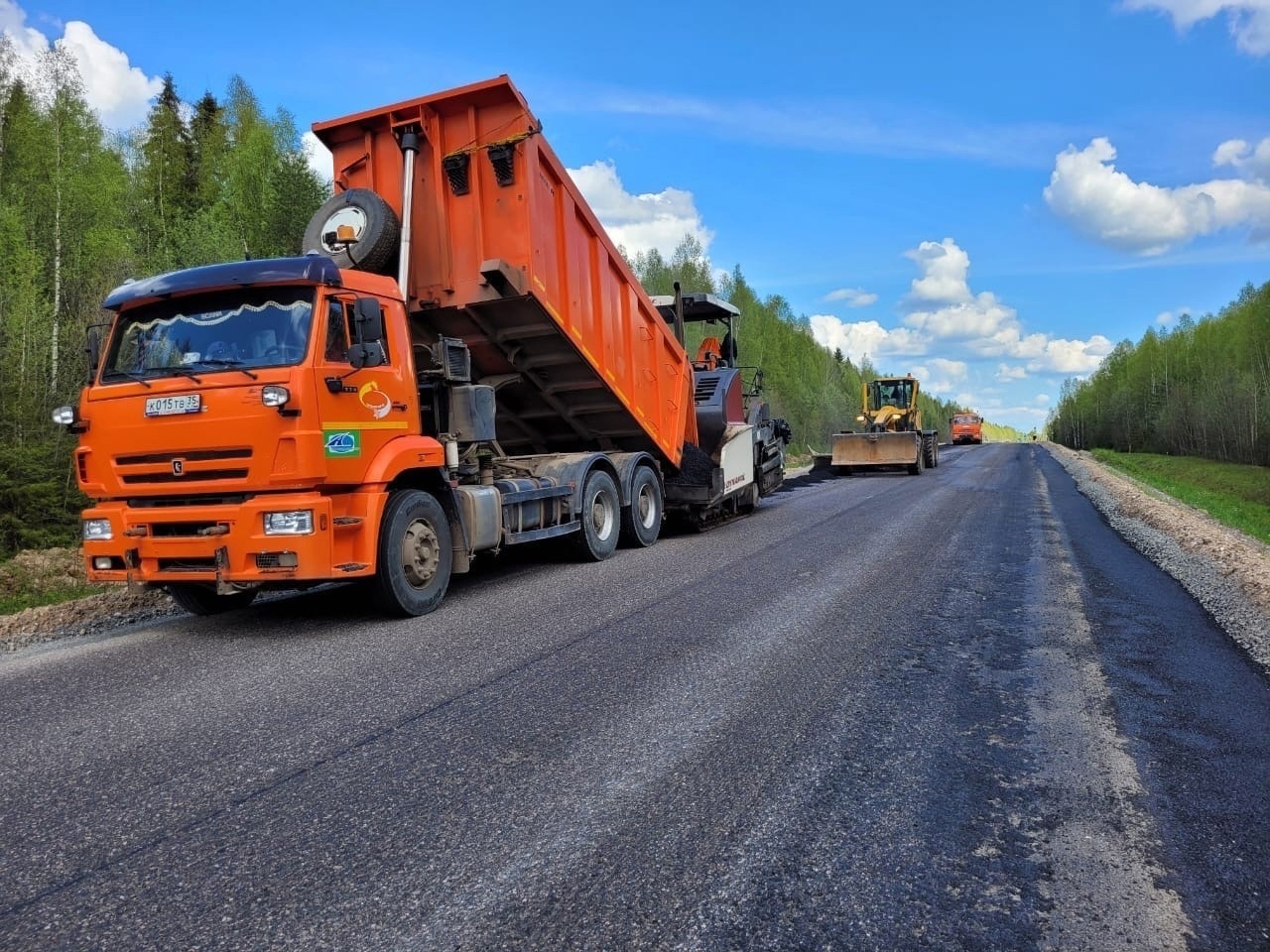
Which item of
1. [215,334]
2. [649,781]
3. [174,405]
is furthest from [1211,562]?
[174,405]

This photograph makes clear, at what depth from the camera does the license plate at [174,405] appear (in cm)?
521

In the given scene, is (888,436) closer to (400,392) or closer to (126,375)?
(400,392)

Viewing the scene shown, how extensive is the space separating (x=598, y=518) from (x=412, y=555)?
9.75 ft

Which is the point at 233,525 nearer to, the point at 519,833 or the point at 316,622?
the point at 316,622

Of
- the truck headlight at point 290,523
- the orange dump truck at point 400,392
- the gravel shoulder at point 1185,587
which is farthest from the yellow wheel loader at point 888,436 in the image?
the truck headlight at point 290,523

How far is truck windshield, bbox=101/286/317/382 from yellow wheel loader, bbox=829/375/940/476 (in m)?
19.5

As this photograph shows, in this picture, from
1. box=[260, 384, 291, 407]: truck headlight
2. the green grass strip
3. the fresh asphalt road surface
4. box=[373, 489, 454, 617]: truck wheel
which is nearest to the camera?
the fresh asphalt road surface

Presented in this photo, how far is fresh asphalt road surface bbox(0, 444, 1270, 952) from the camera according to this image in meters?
2.20

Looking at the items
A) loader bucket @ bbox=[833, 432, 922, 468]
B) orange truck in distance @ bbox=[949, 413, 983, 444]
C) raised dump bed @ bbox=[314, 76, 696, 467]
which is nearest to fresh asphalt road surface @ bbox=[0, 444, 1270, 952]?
raised dump bed @ bbox=[314, 76, 696, 467]

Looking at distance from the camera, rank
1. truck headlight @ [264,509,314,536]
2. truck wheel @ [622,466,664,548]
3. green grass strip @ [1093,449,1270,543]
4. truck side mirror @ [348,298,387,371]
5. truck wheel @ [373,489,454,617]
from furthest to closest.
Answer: green grass strip @ [1093,449,1270,543]
truck wheel @ [622,466,664,548]
truck wheel @ [373,489,454,617]
truck side mirror @ [348,298,387,371]
truck headlight @ [264,509,314,536]

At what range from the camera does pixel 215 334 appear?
18.0 feet

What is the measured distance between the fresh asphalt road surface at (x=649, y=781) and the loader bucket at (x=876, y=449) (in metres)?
17.1

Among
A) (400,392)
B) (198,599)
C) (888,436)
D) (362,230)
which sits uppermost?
(362,230)

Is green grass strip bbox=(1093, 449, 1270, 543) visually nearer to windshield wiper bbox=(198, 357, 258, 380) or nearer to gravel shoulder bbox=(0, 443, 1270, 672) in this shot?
gravel shoulder bbox=(0, 443, 1270, 672)
